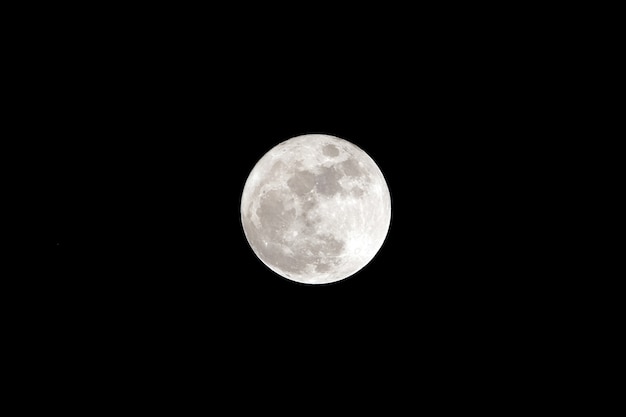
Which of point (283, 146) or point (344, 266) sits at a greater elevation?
point (283, 146)

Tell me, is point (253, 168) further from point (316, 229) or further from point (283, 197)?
point (316, 229)

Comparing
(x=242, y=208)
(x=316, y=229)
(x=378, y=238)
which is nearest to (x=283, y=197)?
(x=316, y=229)

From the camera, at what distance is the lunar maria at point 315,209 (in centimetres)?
450

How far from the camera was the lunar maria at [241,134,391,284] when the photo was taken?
450cm

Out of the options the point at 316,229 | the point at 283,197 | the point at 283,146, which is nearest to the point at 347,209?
the point at 316,229

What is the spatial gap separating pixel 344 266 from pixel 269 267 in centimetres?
97

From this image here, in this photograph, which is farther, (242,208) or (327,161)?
(242,208)

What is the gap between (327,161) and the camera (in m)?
4.68

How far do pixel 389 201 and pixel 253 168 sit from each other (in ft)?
5.72

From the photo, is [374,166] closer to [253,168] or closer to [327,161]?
[327,161]

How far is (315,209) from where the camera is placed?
4.46 meters

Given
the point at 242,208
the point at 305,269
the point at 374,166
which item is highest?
the point at 374,166

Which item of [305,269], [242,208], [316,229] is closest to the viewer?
[316,229]

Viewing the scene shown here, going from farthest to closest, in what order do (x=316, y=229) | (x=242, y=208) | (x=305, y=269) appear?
1. (x=242, y=208)
2. (x=305, y=269)
3. (x=316, y=229)
